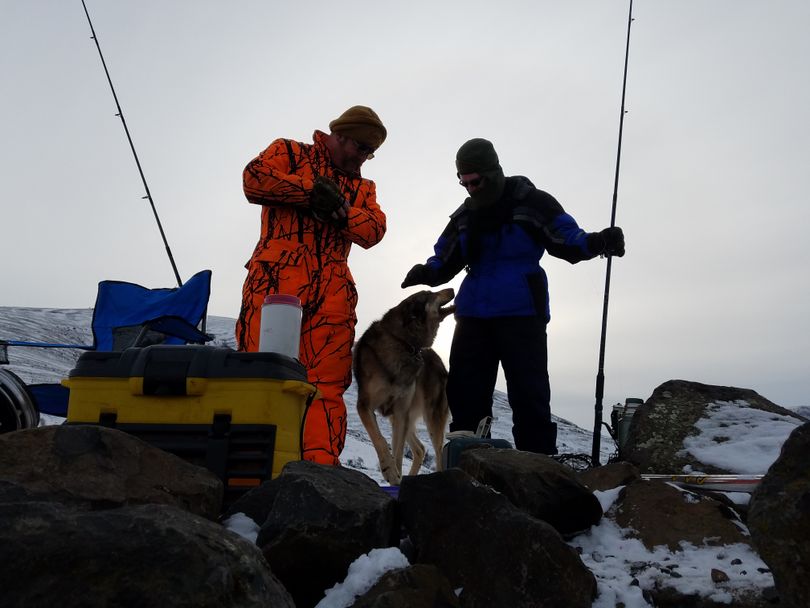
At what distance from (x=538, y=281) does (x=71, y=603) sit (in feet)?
10.3

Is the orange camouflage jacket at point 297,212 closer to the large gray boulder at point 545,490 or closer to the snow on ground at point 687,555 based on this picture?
the large gray boulder at point 545,490

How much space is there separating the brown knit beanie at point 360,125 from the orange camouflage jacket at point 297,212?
0.63 ft

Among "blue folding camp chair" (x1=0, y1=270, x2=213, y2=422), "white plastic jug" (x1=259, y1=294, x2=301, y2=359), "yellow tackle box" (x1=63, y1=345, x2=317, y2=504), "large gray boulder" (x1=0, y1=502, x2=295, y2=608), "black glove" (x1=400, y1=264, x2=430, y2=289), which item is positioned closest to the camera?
"large gray boulder" (x1=0, y1=502, x2=295, y2=608)

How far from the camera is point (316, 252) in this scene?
3352 mm

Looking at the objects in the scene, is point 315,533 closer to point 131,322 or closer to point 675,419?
point 675,419

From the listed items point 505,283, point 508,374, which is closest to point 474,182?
point 505,283

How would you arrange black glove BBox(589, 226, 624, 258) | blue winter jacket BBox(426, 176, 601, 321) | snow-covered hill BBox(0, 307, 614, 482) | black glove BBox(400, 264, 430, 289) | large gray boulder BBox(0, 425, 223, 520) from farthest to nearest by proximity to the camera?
1. snow-covered hill BBox(0, 307, 614, 482)
2. black glove BBox(400, 264, 430, 289)
3. blue winter jacket BBox(426, 176, 601, 321)
4. black glove BBox(589, 226, 624, 258)
5. large gray boulder BBox(0, 425, 223, 520)

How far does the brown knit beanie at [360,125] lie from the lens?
3459 millimetres

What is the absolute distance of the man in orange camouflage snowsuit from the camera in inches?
126

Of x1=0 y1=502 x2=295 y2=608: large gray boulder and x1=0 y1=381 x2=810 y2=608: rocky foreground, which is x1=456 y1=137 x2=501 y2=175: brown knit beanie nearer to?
x1=0 y1=381 x2=810 y2=608: rocky foreground

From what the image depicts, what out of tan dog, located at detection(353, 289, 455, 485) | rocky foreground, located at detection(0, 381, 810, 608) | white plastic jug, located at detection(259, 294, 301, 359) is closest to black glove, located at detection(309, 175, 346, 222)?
white plastic jug, located at detection(259, 294, 301, 359)

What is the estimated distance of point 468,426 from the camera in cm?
398

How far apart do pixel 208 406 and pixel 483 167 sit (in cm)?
233

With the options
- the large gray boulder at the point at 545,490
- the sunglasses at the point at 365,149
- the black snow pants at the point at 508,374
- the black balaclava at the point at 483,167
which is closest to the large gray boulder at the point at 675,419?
the black snow pants at the point at 508,374
